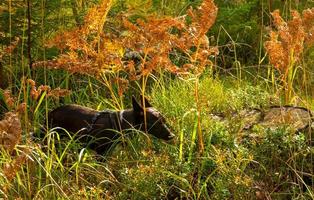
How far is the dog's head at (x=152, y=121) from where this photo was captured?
4.20 m

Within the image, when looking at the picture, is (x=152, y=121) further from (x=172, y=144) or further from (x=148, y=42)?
(x=148, y=42)

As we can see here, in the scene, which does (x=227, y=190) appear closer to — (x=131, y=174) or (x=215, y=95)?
(x=131, y=174)

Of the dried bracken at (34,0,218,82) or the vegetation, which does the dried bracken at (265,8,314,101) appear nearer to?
the vegetation

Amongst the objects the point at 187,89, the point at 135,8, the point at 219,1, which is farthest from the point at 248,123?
the point at 219,1

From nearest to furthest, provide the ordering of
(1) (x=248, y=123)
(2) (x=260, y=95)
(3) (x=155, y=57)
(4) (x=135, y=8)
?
(3) (x=155, y=57), (1) (x=248, y=123), (2) (x=260, y=95), (4) (x=135, y=8)

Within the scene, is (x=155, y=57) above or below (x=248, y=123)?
above

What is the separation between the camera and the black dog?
13.9ft

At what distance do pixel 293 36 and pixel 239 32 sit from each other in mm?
3653

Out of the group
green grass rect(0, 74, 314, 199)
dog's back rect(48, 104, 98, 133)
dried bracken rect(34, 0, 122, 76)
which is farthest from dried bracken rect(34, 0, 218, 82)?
green grass rect(0, 74, 314, 199)

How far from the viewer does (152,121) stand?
14.0 feet

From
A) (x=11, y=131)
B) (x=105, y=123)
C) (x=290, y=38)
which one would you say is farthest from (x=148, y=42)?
(x=11, y=131)

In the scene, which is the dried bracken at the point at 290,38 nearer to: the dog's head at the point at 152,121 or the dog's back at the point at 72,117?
the dog's head at the point at 152,121

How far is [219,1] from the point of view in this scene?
7641 mm

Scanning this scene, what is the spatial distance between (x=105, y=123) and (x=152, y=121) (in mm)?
371
